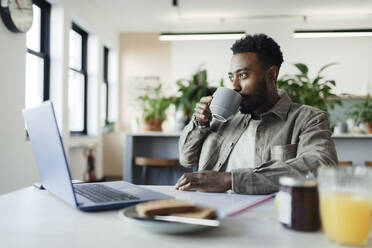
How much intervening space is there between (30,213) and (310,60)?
602 centimetres

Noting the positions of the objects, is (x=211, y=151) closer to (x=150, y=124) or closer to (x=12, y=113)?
(x=150, y=124)

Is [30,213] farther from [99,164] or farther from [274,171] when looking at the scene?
[99,164]

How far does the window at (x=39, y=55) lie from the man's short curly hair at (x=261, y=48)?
2.95m

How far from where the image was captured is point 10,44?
10.1 ft

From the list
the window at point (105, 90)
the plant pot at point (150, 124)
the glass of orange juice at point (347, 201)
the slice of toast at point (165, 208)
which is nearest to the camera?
the glass of orange juice at point (347, 201)

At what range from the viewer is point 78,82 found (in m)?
5.28

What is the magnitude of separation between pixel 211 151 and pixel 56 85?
10.6 feet

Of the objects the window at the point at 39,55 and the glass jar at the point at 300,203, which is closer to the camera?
the glass jar at the point at 300,203

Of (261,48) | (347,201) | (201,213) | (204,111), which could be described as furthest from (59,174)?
(261,48)

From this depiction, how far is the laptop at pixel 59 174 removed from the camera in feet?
2.35

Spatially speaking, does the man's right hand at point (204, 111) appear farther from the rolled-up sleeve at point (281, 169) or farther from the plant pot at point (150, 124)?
the plant pot at point (150, 124)

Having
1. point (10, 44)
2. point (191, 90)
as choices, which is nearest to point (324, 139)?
point (191, 90)

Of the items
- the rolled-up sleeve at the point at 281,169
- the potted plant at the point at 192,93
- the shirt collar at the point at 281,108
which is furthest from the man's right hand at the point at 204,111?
the potted plant at the point at 192,93

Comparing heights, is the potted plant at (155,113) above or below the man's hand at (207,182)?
above
